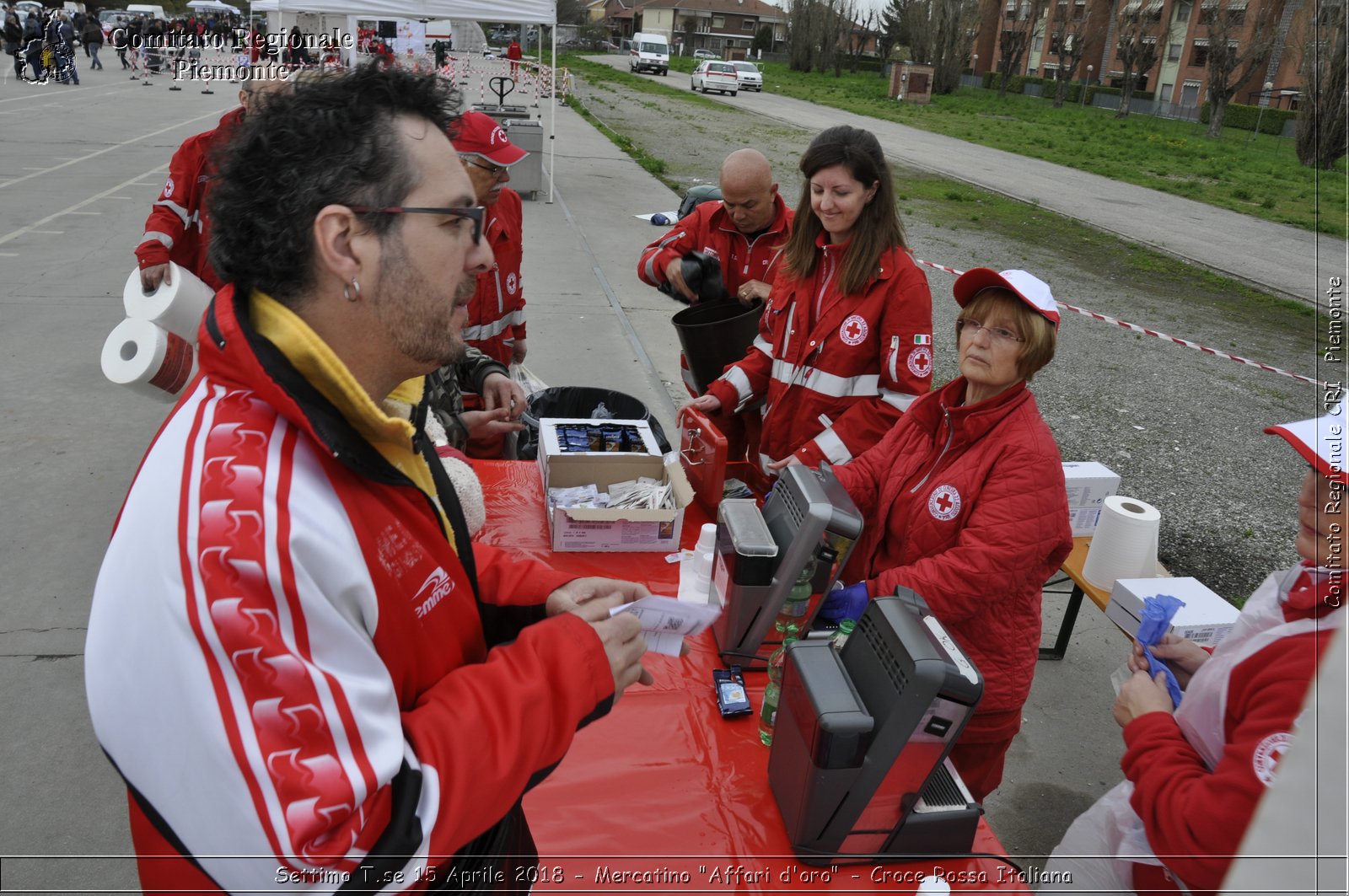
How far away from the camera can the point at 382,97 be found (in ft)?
3.82

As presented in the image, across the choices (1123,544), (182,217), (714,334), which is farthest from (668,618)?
(182,217)

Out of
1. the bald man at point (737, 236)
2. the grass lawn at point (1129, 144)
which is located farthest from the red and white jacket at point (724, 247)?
the grass lawn at point (1129, 144)

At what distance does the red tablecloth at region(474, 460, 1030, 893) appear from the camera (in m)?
1.55

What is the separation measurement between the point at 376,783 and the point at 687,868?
33.3 inches

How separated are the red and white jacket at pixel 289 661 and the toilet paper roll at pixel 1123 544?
2693mm

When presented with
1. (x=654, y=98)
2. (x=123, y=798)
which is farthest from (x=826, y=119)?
(x=123, y=798)

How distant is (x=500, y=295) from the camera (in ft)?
12.2

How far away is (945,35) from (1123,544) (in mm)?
48783

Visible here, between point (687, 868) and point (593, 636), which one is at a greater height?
point (593, 636)

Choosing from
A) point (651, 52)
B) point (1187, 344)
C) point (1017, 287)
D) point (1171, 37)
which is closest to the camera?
point (1017, 287)

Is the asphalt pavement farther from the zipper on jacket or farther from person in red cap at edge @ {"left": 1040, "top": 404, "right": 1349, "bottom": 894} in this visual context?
the zipper on jacket

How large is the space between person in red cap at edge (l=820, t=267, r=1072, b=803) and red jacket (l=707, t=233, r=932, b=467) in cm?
45

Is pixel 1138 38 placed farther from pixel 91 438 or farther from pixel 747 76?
pixel 91 438

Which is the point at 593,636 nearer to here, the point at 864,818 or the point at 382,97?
the point at 864,818
